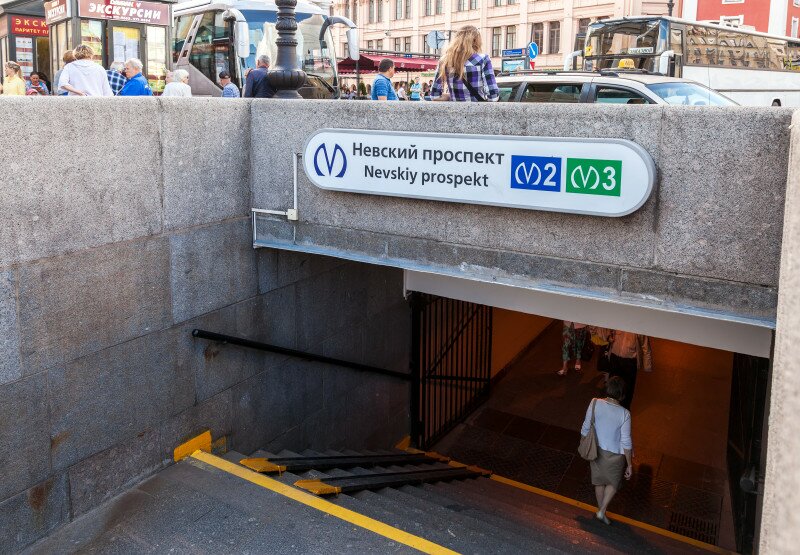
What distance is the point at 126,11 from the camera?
1381 cm

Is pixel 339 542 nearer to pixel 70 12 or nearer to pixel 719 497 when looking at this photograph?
pixel 719 497

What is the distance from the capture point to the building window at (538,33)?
5544 cm

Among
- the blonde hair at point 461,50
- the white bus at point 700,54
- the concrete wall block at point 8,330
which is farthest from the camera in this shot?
the white bus at point 700,54

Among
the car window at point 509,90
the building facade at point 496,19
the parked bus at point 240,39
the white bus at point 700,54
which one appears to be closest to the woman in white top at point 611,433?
the car window at point 509,90

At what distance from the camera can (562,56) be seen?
54.6m

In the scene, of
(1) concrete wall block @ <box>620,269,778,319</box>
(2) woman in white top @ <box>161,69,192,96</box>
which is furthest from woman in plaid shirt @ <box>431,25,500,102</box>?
(2) woman in white top @ <box>161,69,192,96</box>

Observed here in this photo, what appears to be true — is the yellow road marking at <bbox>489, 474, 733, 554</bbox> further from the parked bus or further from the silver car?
the parked bus

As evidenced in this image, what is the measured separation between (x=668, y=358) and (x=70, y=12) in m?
12.0

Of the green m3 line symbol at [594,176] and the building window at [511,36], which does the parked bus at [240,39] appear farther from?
the building window at [511,36]

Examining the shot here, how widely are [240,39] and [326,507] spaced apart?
11.1m

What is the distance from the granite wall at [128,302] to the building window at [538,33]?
5158 centimetres

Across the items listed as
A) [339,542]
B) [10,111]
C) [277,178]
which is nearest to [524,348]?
[277,178]

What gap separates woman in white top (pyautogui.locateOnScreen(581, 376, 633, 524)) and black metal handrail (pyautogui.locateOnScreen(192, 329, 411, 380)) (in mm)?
2651

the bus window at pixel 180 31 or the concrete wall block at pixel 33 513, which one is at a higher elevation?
the bus window at pixel 180 31
